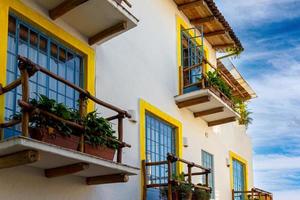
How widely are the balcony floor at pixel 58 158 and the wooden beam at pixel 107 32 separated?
284 centimetres

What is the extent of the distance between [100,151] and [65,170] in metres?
0.76

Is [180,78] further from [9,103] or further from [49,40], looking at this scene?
[9,103]

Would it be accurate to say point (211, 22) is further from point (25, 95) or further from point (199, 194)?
point (25, 95)

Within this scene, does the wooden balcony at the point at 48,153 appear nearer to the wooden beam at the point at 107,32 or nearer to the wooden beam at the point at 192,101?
the wooden beam at the point at 107,32

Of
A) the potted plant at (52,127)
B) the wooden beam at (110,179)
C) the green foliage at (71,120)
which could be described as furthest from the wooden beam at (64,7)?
the wooden beam at (110,179)

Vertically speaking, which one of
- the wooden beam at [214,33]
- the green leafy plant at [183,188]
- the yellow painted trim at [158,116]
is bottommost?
the green leafy plant at [183,188]

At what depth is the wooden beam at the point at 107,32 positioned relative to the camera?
38.4 feet

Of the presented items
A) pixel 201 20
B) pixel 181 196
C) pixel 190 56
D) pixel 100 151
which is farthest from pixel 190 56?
pixel 100 151

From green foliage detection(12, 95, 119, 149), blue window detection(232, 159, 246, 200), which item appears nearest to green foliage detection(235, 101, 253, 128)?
blue window detection(232, 159, 246, 200)

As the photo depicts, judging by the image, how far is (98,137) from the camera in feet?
33.0

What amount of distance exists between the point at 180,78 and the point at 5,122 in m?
7.84

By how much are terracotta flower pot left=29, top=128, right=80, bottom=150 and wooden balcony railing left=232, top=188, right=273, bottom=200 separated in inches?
474

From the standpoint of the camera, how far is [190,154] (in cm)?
1641

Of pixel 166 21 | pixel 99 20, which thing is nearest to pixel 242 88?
pixel 166 21
